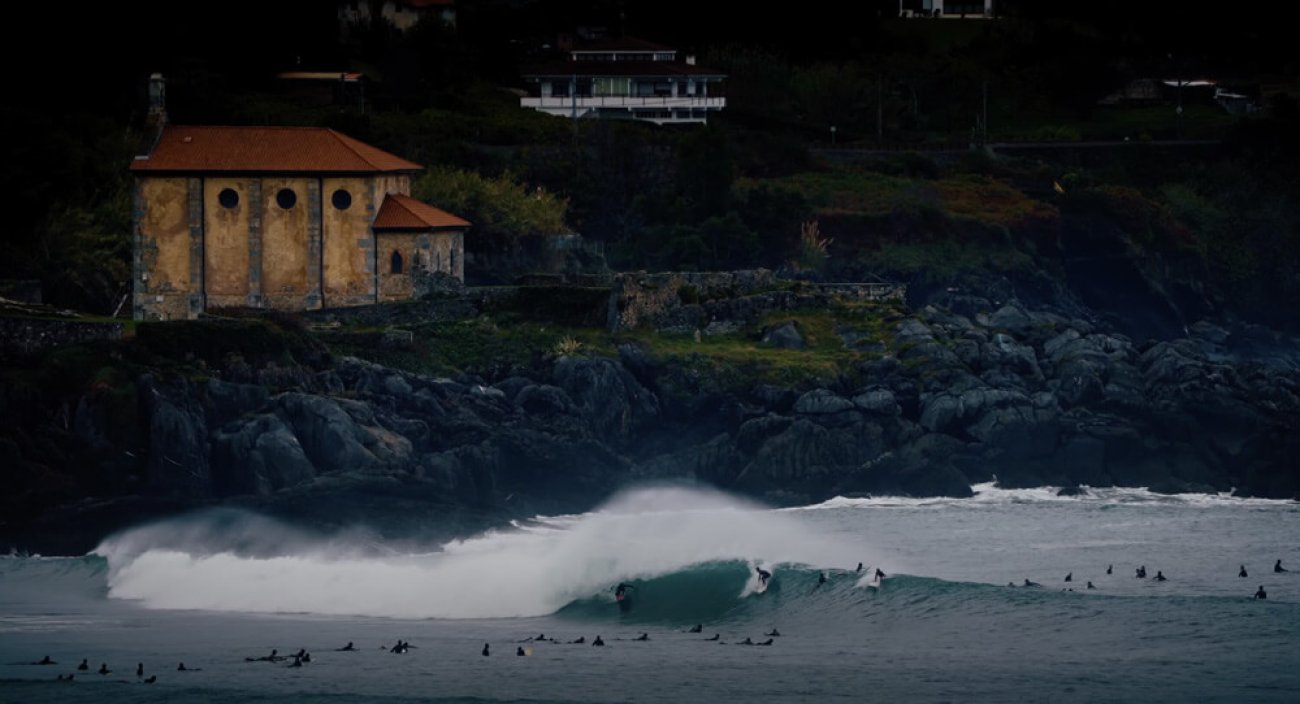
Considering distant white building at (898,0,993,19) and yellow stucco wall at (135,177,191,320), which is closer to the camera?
yellow stucco wall at (135,177,191,320)

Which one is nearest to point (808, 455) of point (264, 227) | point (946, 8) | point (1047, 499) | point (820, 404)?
point (820, 404)

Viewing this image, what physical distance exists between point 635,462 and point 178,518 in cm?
1203

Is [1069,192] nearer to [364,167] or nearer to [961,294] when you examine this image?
[961,294]

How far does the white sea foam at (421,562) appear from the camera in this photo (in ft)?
202

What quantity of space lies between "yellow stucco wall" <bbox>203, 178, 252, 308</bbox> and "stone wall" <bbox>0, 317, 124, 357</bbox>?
8.39 meters

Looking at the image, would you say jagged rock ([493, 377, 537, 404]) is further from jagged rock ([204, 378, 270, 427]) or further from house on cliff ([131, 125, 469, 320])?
house on cliff ([131, 125, 469, 320])

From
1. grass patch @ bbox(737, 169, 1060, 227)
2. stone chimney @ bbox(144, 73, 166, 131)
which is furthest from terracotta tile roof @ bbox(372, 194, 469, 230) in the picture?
grass patch @ bbox(737, 169, 1060, 227)

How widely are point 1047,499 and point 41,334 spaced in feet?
80.8

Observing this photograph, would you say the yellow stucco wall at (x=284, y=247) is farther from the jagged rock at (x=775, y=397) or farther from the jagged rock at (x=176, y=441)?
the jagged rock at (x=775, y=397)

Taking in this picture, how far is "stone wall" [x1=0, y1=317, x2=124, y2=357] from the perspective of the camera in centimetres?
6838

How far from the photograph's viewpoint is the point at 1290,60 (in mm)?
132375

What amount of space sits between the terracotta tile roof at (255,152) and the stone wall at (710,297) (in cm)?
757

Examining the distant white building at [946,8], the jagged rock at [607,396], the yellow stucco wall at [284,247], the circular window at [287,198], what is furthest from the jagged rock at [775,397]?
the distant white building at [946,8]

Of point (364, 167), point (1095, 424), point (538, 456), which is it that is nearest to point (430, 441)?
point (538, 456)
